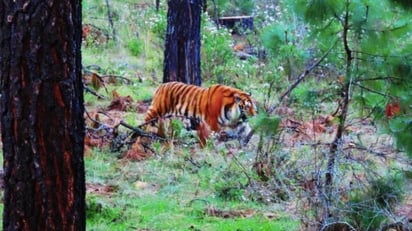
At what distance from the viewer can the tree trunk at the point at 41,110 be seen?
11.6ft

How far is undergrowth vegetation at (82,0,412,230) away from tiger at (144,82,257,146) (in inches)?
14.3

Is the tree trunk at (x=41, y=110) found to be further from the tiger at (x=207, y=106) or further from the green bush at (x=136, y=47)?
the green bush at (x=136, y=47)

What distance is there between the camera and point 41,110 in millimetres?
3562

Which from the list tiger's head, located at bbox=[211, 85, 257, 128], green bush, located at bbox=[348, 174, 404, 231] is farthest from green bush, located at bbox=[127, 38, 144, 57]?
green bush, located at bbox=[348, 174, 404, 231]

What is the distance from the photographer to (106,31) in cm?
1557

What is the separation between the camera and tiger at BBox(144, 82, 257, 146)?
8.97 metres

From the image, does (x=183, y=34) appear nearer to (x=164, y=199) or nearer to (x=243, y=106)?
(x=243, y=106)

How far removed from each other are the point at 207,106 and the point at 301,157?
323 centimetres

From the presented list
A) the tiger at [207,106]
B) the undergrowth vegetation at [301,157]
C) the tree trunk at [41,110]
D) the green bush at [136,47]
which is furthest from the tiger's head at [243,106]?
the green bush at [136,47]

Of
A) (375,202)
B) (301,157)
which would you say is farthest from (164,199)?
(375,202)

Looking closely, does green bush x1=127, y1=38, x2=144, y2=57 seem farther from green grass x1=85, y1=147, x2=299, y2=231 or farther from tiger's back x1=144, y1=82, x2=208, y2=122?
green grass x1=85, y1=147, x2=299, y2=231

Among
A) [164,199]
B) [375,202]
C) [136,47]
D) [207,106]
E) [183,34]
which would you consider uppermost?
[183,34]

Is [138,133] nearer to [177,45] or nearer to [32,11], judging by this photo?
[177,45]

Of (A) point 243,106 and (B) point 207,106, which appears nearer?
(A) point 243,106
